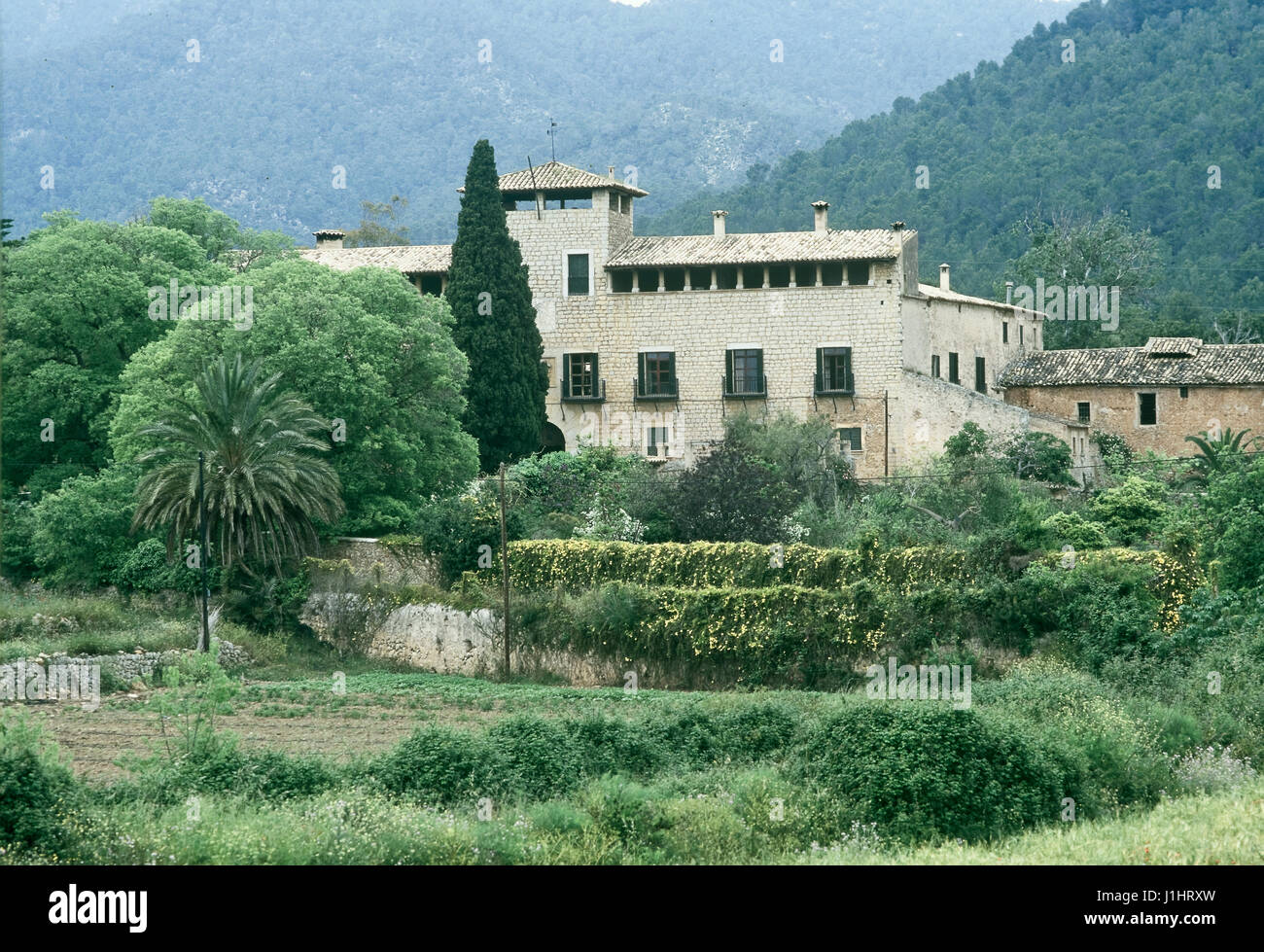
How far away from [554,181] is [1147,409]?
60.1ft

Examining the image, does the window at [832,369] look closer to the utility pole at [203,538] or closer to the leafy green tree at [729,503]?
the leafy green tree at [729,503]

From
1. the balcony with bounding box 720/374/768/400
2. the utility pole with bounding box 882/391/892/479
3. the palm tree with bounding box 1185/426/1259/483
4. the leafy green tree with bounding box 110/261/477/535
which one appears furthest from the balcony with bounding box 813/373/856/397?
the leafy green tree with bounding box 110/261/477/535

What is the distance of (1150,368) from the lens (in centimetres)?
4341

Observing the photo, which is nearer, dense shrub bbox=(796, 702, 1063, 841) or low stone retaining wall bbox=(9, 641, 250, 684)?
dense shrub bbox=(796, 702, 1063, 841)

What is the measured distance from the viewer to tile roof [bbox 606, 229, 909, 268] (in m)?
42.3

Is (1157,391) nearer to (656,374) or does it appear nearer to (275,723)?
(656,374)

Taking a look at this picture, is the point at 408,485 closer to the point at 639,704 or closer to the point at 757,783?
the point at 639,704

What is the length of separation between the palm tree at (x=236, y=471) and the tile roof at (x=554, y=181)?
15.2 m

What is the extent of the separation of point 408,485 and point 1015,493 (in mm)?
13764

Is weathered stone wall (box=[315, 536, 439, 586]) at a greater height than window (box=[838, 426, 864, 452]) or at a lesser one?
lesser

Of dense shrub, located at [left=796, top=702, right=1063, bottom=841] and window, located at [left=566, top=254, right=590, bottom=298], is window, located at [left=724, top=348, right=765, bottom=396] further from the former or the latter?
dense shrub, located at [left=796, top=702, right=1063, bottom=841]

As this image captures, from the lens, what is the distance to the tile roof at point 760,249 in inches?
1667

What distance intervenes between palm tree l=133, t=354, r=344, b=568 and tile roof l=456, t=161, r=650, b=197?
49.9 ft

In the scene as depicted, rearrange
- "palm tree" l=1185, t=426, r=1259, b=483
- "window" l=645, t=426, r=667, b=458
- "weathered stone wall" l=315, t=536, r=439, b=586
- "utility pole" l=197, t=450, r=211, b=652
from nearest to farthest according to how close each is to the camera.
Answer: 1. "utility pole" l=197, t=450, r=211, b=652
2. "weathered stone wall" l=315, t=536, r=439, b=586
3. "palm tree" l=1185, t=426, r=1259, b=483
4. "window" l=645, t=426, r=667, b=458
